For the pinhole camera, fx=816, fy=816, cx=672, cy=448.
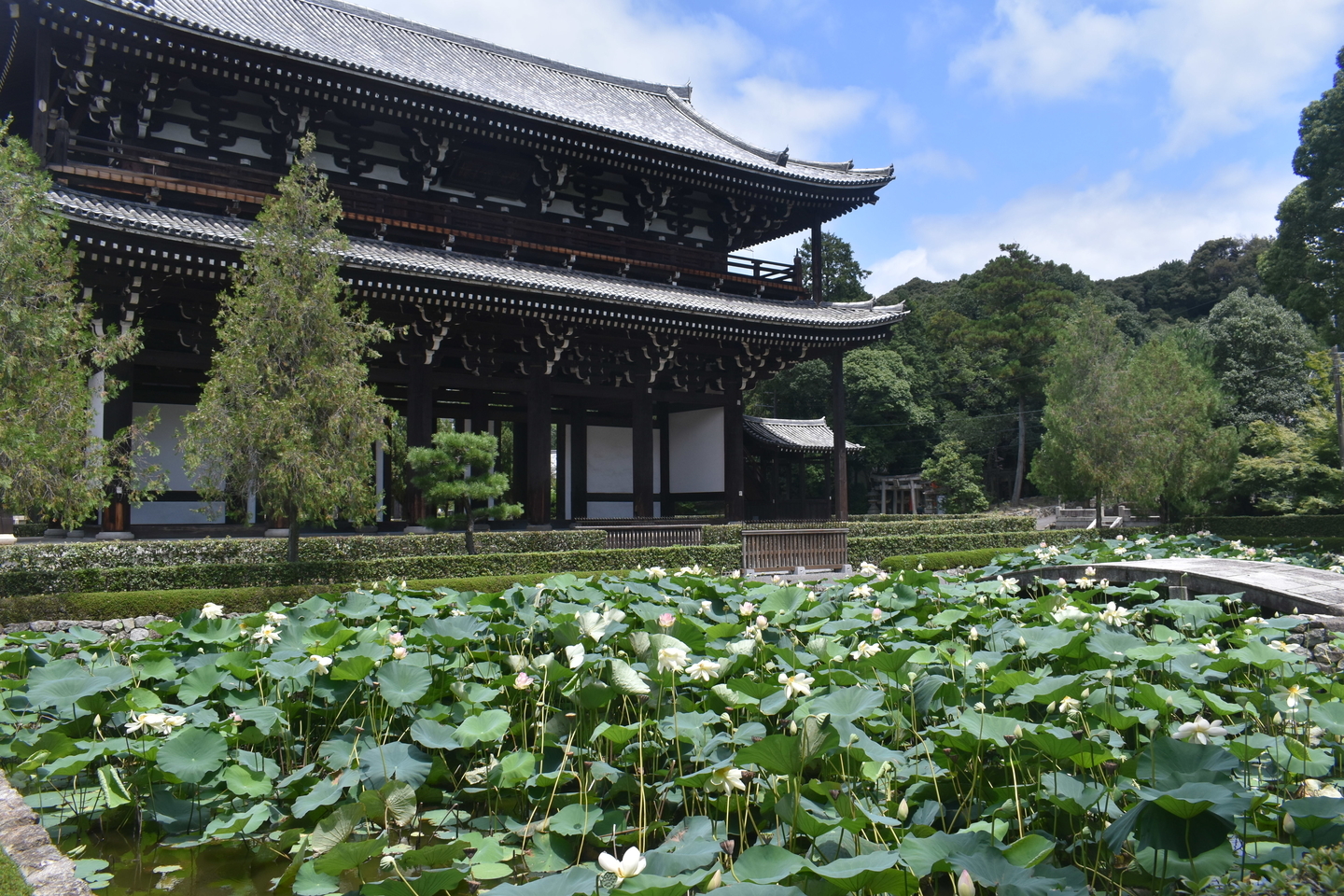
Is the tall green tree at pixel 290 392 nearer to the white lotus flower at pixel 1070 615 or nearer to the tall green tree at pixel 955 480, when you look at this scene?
the white lotus flower at pixel 1070 615

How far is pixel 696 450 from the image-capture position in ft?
61.2

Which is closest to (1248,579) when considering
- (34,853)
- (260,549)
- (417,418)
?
(34,853)

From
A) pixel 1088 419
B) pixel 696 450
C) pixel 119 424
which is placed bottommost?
pixel 696 450

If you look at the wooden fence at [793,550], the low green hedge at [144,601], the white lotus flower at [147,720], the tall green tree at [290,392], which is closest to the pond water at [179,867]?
the white lotus flower at [147,720]

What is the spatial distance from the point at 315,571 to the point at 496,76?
13.1 meters

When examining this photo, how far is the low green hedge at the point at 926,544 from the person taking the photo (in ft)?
46.8

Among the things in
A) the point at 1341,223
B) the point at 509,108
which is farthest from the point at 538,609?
the point at 1341,223

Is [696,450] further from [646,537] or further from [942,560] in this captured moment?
[942,560]

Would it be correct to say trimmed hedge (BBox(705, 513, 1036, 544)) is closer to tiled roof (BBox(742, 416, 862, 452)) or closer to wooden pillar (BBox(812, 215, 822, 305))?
tiled roof (BBox(742, 416, 862, 452))

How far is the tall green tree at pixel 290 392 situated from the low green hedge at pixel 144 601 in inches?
50.5

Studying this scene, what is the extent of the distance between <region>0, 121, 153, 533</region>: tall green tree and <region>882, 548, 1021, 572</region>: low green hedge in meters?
10.7

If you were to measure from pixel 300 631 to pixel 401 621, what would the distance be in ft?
2.49

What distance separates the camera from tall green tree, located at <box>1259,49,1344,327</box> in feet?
70.5

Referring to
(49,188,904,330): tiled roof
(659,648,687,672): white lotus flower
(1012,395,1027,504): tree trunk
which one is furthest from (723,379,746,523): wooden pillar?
(1012,395,1027,504): tree trunk
